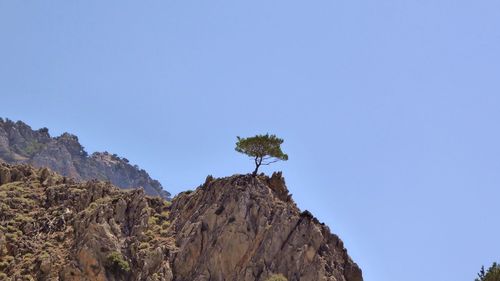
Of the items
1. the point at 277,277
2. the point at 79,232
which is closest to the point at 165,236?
the point at 79,232

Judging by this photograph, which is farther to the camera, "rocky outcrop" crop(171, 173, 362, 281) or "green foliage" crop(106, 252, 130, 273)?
"rocky outcrop" crop(171, 173, 362, 281)

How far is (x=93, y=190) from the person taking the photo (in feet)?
300

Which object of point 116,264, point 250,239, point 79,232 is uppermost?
point 250,239

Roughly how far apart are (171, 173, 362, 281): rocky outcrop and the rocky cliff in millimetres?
134

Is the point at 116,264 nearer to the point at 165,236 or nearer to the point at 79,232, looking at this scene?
the point at 79,232

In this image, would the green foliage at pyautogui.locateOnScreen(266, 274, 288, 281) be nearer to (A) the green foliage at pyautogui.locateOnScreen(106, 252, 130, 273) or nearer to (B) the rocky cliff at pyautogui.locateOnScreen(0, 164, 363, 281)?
(B) the rocky cliff at pyautogui.locateOnScreen(0, 164, 363, 281)

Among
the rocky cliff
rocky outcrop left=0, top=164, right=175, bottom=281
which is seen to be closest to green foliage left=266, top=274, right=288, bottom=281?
the rocky cliff

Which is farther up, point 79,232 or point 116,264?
point 79,232

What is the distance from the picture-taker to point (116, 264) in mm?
79188

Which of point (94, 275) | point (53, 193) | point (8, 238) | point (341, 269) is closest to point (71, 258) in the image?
point (94, 275)

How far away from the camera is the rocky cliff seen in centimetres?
7900

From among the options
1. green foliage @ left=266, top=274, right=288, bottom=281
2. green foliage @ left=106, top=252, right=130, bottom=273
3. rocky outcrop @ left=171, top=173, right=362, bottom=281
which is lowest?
green foliage @ left=106, top=252, right=130, bottom=273

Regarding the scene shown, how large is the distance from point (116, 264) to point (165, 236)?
9.07m

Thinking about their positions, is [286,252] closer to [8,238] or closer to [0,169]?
[8,238]
